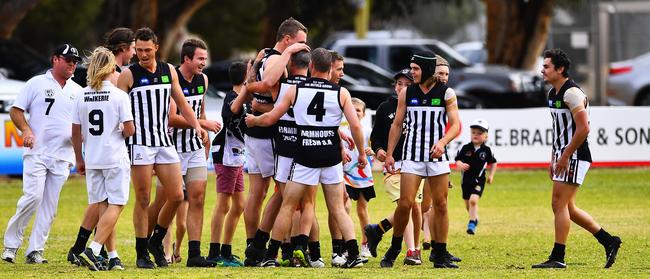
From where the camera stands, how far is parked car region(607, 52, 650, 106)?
104 ft

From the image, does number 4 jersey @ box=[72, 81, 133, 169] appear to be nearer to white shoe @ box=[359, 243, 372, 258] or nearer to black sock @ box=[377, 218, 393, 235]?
black sock @ box=[377, 218, 393, 235]

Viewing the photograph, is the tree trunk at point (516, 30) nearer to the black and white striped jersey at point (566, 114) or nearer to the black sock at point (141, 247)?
the black and white striped jersey at point (566, 114)

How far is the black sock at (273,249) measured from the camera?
11827mm

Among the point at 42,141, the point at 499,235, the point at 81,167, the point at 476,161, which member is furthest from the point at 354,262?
the point at 476,161

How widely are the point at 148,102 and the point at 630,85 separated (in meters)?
22.2

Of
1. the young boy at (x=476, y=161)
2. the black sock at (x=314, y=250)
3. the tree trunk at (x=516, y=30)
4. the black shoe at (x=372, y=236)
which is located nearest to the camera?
the black sock at (x=314, y=250)

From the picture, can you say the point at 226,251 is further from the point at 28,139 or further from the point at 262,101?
the point at 28,139

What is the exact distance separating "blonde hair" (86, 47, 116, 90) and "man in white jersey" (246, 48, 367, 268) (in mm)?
1312

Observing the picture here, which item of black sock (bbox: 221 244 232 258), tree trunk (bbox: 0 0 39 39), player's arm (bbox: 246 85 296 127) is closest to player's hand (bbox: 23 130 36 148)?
black sock (bbox: 221 244 232 258)

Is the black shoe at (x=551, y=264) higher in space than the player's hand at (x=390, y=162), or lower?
lower

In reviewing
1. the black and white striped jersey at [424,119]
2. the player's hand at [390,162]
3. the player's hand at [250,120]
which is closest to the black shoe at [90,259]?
the player's hand at [250,120]

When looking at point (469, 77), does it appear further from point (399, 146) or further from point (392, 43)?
point (399, 146)

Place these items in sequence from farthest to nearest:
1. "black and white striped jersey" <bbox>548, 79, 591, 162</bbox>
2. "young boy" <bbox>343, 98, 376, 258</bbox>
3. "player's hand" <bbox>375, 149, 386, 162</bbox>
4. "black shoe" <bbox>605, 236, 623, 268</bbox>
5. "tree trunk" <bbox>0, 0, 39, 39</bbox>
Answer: "tree trunk" <bbox>0, 0, 39, 39</bbox>
"young boy" <bbox>343, 98, 376, 258</bbox>
"player's hand" <bbox>375, 149, 386, 162</bbox>
"black shoe" <bbox>605, 236, 623, 268</bbox>
"black and white striped jersey" <bbox>548, 79, 591, 162</bbox>

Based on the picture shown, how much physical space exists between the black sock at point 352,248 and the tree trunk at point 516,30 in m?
22.6
